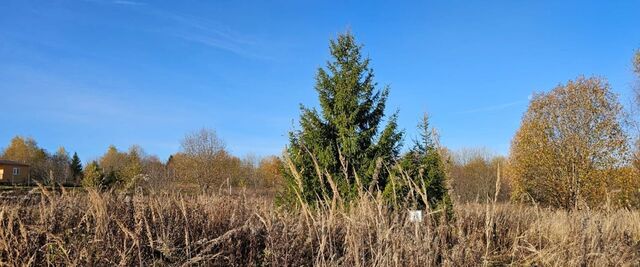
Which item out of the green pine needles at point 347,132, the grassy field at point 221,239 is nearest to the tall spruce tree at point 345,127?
the green pine needles at point 347,132

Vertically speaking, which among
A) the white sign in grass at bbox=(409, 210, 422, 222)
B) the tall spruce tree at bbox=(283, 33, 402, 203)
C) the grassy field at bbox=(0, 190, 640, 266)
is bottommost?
the grassy field at bbox=(0, 190, 640, 266)

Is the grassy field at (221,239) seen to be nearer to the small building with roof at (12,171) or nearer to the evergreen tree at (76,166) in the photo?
the evergreen tree at (76,166)

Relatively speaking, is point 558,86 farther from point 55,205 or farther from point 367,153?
point 55,205

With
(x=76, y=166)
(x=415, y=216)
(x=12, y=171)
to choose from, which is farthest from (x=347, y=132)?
(x=12, y=171)

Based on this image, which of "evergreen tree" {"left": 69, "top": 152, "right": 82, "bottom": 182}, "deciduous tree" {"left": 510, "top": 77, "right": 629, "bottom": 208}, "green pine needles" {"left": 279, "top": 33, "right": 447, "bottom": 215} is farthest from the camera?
"evergreen tree" {"left": 69, "top": 152, "right": 82, "bottom": 182}

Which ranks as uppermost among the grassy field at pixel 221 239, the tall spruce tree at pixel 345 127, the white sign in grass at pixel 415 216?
the tall spruce tree at pixel 345 127

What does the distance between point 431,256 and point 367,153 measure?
923cm

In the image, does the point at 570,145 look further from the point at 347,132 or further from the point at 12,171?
the point at 12,171

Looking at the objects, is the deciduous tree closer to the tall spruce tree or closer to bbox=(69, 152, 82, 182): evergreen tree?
the tall spruce tree

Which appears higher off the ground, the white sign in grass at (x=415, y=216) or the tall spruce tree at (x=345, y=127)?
the tall spruce tree at (x=345, y=127)

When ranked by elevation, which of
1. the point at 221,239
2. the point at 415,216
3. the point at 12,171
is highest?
the point at 12,171

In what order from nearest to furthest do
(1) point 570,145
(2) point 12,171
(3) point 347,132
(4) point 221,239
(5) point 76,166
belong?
(4) point 221,239 < (3) point 347,132 < (1) point 570,145 < (5) point 76,166 < (2) point 12,171

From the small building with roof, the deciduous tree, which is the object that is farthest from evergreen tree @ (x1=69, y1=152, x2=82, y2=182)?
the deciduous tree

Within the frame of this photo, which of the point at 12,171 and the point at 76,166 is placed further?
the point at 12,171
